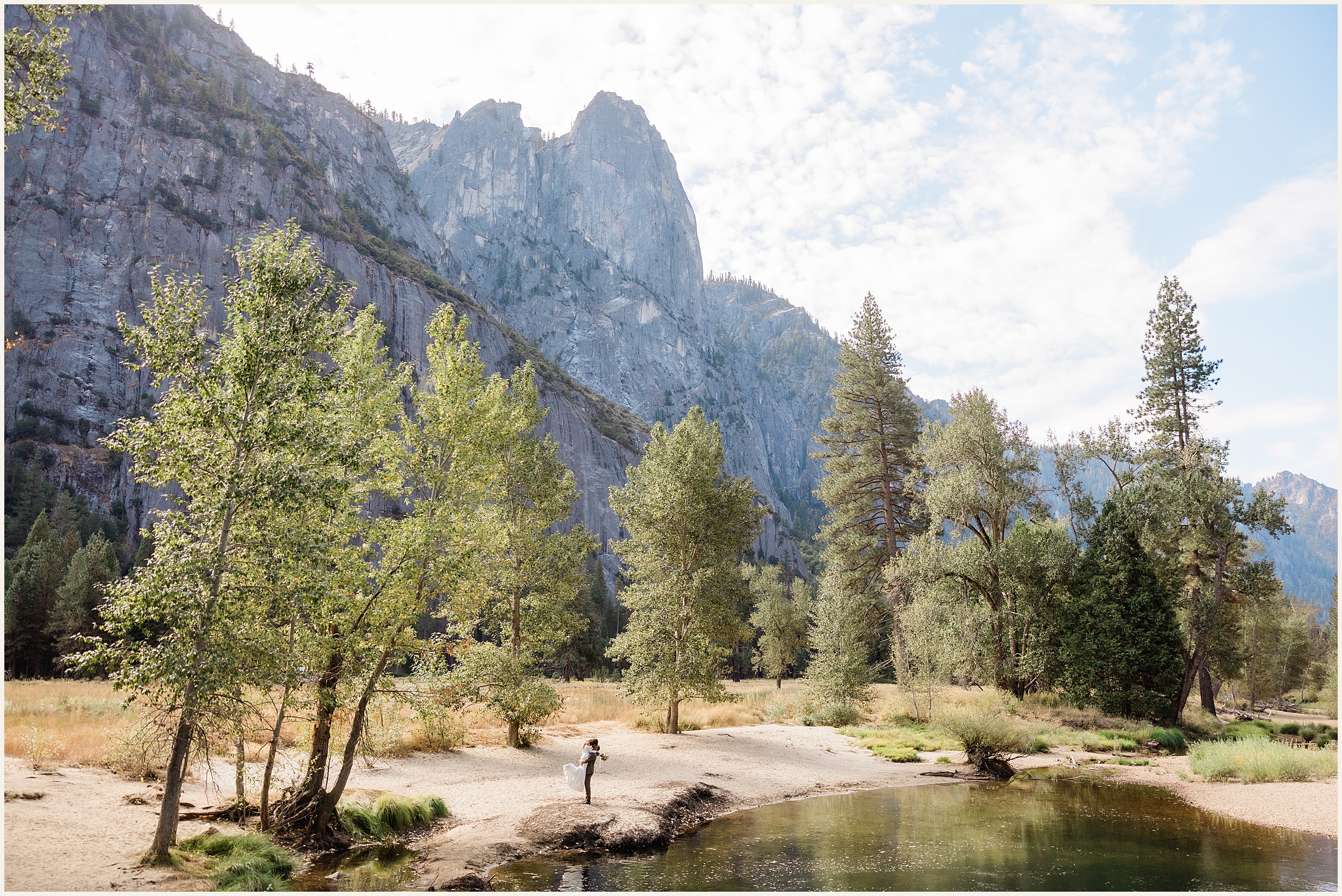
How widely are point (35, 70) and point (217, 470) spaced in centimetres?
737

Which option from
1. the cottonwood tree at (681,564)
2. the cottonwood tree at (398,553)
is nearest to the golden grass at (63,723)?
the cottonwood tree at (398,553)

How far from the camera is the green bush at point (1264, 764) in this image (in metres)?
21.8

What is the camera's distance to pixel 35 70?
1195cm

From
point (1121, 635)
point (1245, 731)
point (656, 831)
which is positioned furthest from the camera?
point (1121, 635)

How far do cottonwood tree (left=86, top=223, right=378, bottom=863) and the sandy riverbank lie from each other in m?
1.31

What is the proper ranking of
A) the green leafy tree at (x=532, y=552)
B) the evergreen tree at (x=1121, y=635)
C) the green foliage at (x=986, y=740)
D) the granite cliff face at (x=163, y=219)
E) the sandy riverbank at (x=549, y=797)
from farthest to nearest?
the granite cliff face at (x=163, y=219) < the evergreen tree at (x=1121, y=635) < the green leafy tree at (x=532, y=552) < the green foliage at (x=986, y=740) < the sandy riverbank at (x=549, y=797)

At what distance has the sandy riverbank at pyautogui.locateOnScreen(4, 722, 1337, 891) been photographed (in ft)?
38.4

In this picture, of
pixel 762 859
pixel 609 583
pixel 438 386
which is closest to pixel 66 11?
pixel 438 386

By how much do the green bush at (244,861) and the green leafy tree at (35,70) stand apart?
Answer: 1249cm

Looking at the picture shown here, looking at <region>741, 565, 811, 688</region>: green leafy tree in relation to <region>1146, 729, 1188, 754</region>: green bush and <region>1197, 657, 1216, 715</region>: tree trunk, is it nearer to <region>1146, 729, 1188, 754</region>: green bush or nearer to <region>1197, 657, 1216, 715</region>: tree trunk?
<region>1197, 657, 1216, 715</region>: tree trunk

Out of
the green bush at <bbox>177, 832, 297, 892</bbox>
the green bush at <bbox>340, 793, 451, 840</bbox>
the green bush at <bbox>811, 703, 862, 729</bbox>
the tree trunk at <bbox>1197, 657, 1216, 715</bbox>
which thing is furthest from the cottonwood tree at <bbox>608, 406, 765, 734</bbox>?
the tree trunk at <bbox>1197, 657, 1216, 715</bbox>

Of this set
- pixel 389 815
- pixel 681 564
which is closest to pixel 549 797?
pixel 389 815

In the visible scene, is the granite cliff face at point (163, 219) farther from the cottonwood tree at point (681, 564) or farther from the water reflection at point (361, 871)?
the water reflection at point (361, 871)

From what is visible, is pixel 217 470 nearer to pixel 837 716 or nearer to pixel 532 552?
pixel 532 552
